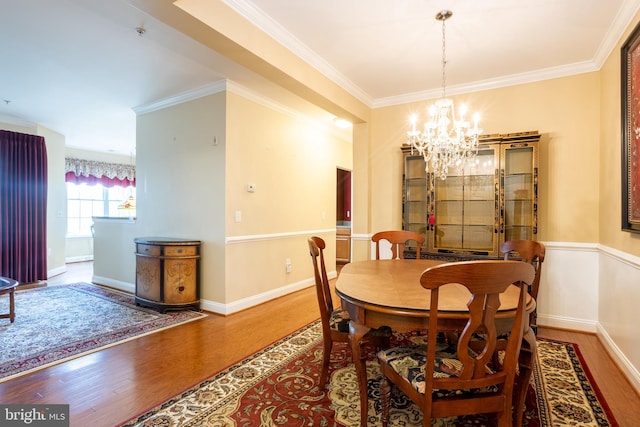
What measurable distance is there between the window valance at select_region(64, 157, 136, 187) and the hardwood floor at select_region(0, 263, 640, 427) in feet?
19.7

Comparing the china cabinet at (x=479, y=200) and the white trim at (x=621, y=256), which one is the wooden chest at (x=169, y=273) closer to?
the china cabinet at (x=479, y=200)

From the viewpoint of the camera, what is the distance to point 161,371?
2.36 metres

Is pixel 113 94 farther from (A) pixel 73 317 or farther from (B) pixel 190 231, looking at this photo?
(A) pixel 73 317

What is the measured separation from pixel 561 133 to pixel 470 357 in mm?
2962

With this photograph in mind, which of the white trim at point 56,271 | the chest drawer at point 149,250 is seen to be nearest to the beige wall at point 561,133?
the chest drawer at point 149,250

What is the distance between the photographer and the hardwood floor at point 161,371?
196cm

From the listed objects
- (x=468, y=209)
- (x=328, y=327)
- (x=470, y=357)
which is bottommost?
(x=328, y=327)

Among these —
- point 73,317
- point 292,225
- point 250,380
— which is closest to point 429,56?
point 292,225

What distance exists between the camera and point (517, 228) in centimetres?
336

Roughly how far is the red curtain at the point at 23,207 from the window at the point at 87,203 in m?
2.40

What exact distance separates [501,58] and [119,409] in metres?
4.03

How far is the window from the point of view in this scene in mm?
7508

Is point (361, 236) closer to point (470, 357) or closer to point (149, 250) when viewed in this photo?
point (149, 250)

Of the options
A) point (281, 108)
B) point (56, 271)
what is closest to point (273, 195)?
point (281, 108)
